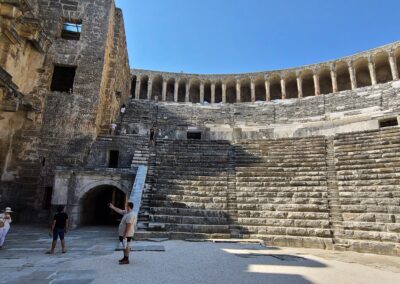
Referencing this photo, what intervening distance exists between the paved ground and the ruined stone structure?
1.45m

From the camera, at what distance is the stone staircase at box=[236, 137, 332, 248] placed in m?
8.13

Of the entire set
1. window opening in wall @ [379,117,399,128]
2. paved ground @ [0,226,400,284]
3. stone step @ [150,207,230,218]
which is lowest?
paved ground @ [0,226,400,284]

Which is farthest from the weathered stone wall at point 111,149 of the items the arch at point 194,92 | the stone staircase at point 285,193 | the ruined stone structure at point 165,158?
the arch at point 194,92

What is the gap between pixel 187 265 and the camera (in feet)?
16.2

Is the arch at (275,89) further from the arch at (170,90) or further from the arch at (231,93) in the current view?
the arch at (170,90)

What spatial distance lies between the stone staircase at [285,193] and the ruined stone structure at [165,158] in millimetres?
41

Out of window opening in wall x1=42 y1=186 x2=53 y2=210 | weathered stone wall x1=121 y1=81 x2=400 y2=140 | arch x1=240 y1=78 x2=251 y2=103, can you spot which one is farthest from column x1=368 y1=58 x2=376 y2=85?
window opening in wall x1=42 y1=186 x2=53 y2=210

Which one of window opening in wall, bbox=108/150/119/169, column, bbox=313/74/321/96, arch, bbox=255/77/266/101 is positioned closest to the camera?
window opening in wall, bbox=108/150/119/169

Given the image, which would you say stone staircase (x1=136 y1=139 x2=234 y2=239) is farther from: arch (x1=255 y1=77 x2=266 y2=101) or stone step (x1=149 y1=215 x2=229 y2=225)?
arch (x1=255 y1=77 x2=266 y2=101)

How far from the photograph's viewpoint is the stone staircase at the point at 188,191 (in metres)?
8.44

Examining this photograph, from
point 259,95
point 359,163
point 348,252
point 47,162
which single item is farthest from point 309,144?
point 259,95

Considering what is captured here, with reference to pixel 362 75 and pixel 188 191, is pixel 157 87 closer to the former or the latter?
pixel 362 75

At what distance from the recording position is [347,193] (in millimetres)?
9227

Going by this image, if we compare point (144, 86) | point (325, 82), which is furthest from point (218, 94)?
point (325, 82)
